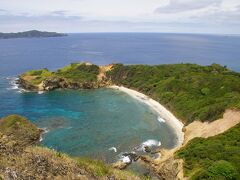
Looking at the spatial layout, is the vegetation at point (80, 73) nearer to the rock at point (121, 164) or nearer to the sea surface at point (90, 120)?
the sea surface at point (90, 120)

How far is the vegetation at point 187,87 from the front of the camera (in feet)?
239

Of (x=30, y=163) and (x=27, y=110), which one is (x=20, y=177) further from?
(x=27, y=110)

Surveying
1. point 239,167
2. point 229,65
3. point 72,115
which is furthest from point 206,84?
point 229,65

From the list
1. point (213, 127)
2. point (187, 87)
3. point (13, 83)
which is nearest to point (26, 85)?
point (13, 83)

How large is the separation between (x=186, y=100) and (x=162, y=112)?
25.6ft

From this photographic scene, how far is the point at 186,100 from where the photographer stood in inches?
3329

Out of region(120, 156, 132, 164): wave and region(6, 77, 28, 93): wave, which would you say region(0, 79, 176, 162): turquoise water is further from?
region(6, 77, 28, 93): wave

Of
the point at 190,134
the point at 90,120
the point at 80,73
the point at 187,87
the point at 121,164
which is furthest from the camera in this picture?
the point at 80,73

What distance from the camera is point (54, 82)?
4373 inches

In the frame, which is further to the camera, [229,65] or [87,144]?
[229,65]

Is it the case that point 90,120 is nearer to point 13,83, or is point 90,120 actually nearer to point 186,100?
point 186,100

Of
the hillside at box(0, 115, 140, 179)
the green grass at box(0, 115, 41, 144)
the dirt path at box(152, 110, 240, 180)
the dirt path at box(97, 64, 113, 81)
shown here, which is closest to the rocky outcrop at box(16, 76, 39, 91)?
the dirt path at box(97, 64, 113, 81)

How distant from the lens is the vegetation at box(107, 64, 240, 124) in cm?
7275

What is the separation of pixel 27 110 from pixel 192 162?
171 ft
